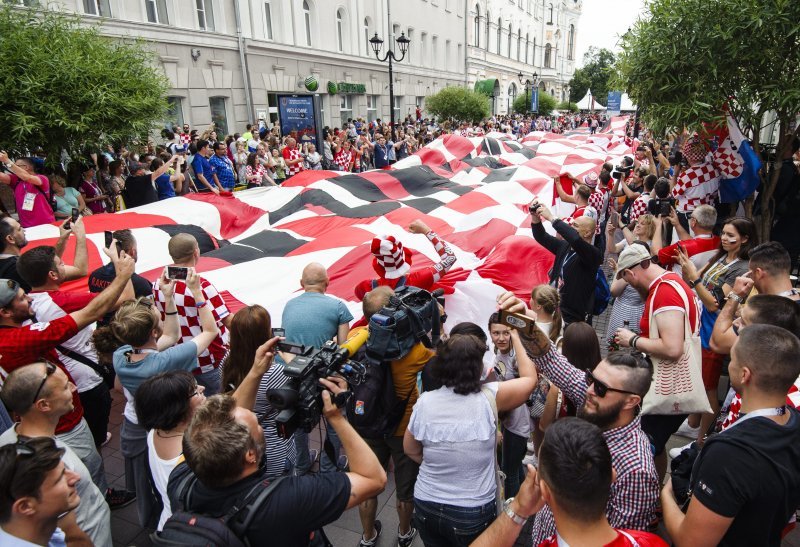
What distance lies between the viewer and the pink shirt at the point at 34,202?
226 inches

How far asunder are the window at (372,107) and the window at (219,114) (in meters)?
9.79

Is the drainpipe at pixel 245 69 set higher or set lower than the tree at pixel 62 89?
higher

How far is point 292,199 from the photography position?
24.2ft

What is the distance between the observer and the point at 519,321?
2.36m

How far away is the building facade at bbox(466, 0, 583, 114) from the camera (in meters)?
35.5

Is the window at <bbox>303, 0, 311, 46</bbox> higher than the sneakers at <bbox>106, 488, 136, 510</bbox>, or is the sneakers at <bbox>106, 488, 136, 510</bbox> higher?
the window at <bbox>303, 0, 311, 46</bbox>

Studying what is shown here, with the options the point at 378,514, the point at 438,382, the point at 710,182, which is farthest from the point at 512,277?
the point at 438,382

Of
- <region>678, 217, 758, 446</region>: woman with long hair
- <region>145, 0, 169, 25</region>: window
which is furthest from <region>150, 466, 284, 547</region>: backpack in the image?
<region>145, 0, 169, 25</region>: window

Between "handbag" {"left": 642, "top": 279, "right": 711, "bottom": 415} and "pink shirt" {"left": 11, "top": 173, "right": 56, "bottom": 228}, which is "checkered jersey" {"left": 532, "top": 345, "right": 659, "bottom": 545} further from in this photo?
"pink shirt" {"left": 11, "top": 173, "right": 56, "bottom": 228}

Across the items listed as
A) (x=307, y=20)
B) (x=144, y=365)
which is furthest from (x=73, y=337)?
(x=307, y=20)

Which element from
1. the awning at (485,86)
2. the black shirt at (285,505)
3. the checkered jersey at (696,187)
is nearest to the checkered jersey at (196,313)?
the black shirt at (285,505)

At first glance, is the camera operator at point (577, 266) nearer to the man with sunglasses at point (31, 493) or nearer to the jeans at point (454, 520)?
the jeans at point (454, 520)

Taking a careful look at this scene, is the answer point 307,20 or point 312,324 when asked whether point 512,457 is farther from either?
point 307,20

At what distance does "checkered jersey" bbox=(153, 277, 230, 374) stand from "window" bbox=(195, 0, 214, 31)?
14313 mm
